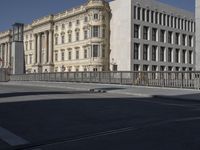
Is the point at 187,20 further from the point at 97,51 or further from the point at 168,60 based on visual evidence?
the point at 97,51

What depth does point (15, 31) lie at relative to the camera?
57219 millimetres

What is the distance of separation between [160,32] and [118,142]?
71.7 meters

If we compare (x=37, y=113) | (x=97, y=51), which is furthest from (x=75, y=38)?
(x=37, y=113)

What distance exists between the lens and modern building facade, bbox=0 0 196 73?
70.6 m

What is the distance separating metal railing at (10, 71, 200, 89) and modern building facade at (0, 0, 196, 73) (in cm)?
2800

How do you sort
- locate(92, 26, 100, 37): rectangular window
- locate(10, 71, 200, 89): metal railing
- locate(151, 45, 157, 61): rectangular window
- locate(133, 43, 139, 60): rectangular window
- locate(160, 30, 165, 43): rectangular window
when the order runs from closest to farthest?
1. locate(10, 71, 200, 89): metal railing
2. locate(92, 26, 100, 37): rectangular window
3. locate(133, 43, 139, 60): rectangular window
4. locate(151, 45, 157, 61): rectangular window
5. locate(160, 30, 165, 43): rectangular window

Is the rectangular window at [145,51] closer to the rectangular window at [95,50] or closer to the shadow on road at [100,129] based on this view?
the rectangular window at [95,50]

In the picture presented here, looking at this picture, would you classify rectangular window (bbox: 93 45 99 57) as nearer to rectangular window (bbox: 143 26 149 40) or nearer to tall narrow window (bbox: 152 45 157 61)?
rectangular window (bbox: 143 26 149 40)

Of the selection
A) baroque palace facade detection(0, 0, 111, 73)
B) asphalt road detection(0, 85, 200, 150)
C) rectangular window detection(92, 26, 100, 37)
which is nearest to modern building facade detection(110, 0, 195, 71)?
baroque palace facade detection(0, 0, 111, 73)

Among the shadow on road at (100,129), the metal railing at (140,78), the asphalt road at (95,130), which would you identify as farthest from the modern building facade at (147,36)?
the asphalt road at (95,130)

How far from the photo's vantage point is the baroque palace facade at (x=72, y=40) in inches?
2783

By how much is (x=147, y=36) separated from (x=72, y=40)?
16720mm

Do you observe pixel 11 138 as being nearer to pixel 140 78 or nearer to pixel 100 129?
pixel 100 129

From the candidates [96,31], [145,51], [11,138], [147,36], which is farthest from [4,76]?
[11,138]
